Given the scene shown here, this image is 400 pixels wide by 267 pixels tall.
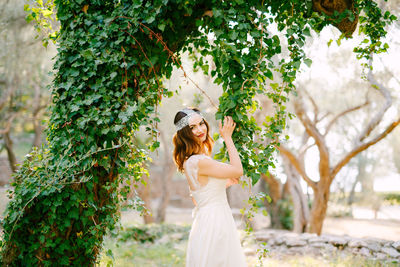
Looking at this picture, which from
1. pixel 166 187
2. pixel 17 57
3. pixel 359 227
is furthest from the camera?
pixel 359 227

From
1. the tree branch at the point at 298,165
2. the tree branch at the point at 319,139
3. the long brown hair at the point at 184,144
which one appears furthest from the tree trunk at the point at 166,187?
the long brown hair at the point at 184,144

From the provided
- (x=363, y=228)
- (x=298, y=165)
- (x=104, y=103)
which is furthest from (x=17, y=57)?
(x=363, y=228)

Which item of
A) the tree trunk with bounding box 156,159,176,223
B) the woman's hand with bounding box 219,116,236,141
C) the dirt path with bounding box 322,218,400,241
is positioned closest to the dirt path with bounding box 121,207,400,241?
the dirt path with bounding box 322,218,400,241

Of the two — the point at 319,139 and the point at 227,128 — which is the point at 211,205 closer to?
the point at 227,128

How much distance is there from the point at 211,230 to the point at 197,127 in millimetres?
688

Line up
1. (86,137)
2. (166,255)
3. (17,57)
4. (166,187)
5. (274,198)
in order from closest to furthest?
→ (86,137) → (166,255) → (17,57) → (274,198) → (166,187)

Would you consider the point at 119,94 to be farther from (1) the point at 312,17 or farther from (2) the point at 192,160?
(1) the point at 312,17

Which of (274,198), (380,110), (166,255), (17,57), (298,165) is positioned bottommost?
(166,255)

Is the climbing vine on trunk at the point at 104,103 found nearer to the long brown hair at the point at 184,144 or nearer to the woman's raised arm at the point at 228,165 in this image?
the woman's raised arm at the point at 228,165

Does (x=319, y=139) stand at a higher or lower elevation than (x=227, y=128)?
higher

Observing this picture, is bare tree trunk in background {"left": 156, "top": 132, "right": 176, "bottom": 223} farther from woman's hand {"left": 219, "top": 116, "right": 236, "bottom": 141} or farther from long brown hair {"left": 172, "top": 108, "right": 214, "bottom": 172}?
woman's hand {"left": 219, "top": 116, "right": 236, "bottom": 141}

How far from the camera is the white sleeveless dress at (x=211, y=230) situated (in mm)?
2154

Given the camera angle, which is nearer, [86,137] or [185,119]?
[86,137]

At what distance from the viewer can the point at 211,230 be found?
218cm
